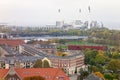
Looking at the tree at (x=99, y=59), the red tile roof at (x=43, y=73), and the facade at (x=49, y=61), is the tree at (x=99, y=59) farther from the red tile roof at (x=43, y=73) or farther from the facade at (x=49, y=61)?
the red tile roof at (x=43, y=73)

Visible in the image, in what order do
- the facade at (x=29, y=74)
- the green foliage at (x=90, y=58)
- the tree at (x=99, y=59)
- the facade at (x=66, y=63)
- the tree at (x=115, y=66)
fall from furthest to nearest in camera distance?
the green foliage at (x=90, y=58), the tree at (x=99, y=59), the facade at (x=66, y=63), the tree at (x=115, y=66), the facade at (x=29, y=74)

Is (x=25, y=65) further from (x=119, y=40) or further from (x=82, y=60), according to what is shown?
(x=119, y=40)

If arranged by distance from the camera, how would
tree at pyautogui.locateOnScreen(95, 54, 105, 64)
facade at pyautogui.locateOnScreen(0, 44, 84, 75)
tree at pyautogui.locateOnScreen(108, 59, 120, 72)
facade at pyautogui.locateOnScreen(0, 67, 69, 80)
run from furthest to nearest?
tree at pyautogui.locateOnScreen(95, 54, 105, 64), facade at pyautogui.locateOnScreen(0, 44, 84, 75), tree at pyautogui.locateOnScreen(108, 59, 120, 72), facade at pyautogui.locateOnScreen(0, 67, 69, 80)

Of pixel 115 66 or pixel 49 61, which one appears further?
pixel 49 61

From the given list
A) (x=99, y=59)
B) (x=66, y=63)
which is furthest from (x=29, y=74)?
(x=99, y=59)

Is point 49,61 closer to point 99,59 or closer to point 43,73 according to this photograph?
point 99,59

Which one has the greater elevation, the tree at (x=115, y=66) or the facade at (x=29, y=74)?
the facade at (x=29, y=74)

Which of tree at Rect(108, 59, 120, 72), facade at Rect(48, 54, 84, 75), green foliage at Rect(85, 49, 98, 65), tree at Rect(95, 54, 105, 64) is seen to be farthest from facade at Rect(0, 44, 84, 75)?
tree at Rect(108, 59, 120, 72)

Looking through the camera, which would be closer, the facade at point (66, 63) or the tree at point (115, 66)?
the tree at point (115, 66)

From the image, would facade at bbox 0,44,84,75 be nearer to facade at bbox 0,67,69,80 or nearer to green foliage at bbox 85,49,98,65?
green foliage at bbox 85,49,98,65

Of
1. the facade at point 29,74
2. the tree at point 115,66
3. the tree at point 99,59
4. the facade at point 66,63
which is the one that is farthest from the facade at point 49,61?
the facade at point 29,74

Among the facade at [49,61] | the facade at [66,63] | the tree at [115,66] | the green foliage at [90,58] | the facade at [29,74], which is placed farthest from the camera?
the green foliage at [90,58]
